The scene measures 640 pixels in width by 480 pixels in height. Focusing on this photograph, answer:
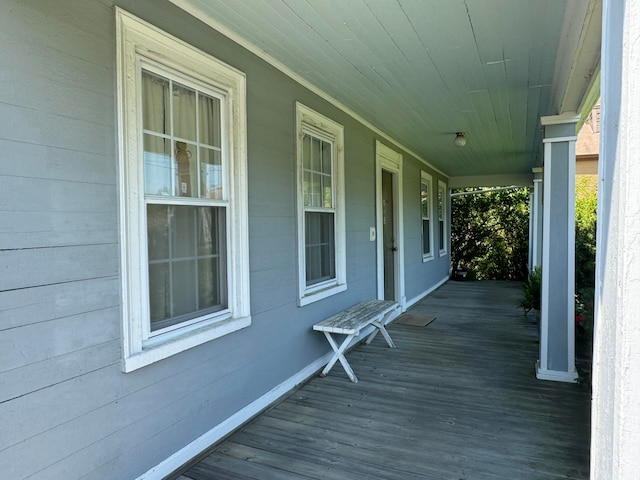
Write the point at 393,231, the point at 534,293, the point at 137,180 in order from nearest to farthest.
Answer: the point at 137,180, the point at 534,293, the point at 393,231

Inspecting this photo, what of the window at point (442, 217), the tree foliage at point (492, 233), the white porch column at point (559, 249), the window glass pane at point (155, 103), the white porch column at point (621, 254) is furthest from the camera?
the tree foliage at point (492, 233)

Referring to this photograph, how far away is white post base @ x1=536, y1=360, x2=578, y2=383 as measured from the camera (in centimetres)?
354

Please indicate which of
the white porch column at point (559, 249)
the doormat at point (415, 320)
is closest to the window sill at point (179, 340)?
the white porch column at point (559, 249)

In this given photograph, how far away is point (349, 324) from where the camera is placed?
144 inches

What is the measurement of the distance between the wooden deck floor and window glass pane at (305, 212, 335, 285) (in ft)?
2.97

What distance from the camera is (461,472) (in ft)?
7.45

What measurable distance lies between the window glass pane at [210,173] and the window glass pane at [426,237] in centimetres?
611

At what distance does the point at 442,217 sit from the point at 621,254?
9711 mm

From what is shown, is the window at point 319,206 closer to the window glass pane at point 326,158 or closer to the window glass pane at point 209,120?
the window glass pane at point 326,158

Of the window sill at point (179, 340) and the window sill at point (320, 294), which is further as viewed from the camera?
the window sill at point (320, 294)

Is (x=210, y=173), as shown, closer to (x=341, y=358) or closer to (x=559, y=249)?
(x=341, y=358)

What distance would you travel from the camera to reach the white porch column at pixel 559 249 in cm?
350

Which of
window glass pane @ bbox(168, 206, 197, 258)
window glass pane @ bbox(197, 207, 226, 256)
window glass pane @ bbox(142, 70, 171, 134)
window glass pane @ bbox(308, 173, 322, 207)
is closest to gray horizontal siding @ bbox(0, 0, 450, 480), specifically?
window glass pane @ bbox(142, 70, 171, 134)

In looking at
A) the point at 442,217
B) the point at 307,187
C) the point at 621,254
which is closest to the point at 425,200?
the point at 442,217
